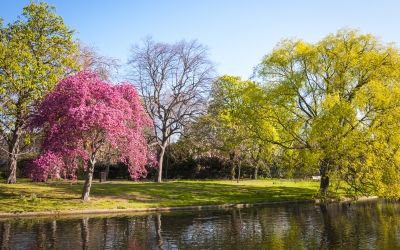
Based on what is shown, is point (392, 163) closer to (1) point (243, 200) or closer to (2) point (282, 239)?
(1) point (243, 200)

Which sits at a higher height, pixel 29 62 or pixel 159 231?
pixel 29 62

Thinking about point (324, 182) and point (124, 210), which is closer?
point (124, 210)

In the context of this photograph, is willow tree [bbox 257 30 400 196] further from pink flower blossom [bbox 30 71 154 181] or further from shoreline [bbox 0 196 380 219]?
pink flower blossom [bbox 30 71 154 181]

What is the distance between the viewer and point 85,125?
30.1 meters

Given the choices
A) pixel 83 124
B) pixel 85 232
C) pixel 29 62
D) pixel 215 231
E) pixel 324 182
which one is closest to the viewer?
pixel 85 232

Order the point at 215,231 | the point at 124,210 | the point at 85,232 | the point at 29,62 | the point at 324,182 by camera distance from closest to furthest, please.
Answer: the point at 85,232 < the point at 215,231 < the point at 124,210 < the point at 29,62 < the point at 324,182

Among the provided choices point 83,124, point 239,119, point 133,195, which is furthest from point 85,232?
point 239,119

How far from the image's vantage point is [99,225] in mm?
24391

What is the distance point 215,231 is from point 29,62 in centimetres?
2173

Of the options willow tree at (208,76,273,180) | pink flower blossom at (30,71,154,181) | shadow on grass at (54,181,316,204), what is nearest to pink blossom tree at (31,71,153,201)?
pink flower blossom at (30,71,154,181)

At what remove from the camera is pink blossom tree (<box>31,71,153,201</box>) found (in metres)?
30.2

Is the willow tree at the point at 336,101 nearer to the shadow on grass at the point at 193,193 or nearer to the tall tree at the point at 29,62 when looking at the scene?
the shadow on grass at the point at 193,193

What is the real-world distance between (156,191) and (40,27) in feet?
56.3

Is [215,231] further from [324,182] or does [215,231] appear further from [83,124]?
[324,182]
